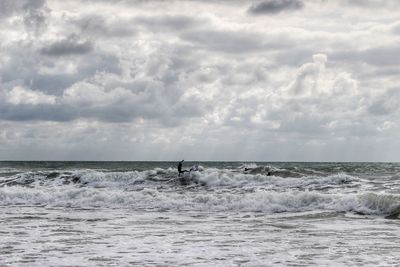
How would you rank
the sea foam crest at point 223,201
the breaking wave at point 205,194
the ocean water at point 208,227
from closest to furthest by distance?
the ocean water at point 208,227 → the sea foam crest at point 223,201 → the breaking wave at point 205,194

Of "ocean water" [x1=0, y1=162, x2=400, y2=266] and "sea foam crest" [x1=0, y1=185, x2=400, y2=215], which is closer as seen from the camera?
"ocean water" [x1=0, y1=162, x2=400, y2=266]

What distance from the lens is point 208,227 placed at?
58.0 ft

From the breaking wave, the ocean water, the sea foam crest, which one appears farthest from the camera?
the breaking wave

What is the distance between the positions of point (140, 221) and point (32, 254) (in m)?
7.48

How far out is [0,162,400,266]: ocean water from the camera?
12.1 metres

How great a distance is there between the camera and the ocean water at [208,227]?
1209cm

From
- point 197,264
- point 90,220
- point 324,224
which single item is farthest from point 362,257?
point 90,220

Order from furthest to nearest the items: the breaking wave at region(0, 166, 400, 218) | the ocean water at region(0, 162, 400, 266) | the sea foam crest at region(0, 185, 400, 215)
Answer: the breaking wave at region(0, 166, 400, 218) < the sea foam crest at region(0, 185, 400, 215) < the ocean water at region(0, 162, 400, 266)

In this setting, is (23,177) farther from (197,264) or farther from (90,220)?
(197,264)

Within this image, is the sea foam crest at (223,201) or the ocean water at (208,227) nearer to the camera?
the ocean water at (208,227)

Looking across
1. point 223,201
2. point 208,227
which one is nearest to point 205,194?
point 223,201

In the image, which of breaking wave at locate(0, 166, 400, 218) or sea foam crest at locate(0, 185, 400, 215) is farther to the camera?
breaking wave at locate(0, 166, 400, 218)

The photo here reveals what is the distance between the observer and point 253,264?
11.3 m

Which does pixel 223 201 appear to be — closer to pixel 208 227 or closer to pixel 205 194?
pixel 205 194
